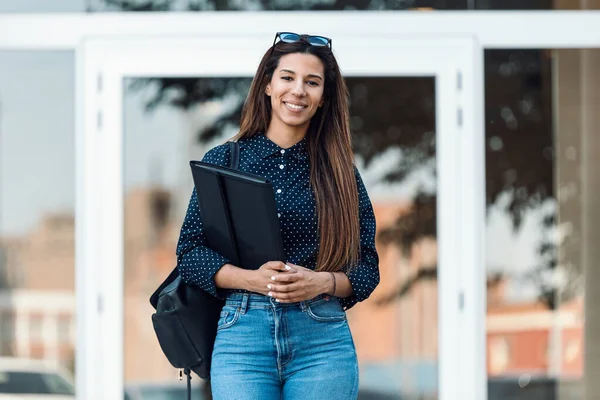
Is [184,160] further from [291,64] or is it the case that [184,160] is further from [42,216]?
[291,64]

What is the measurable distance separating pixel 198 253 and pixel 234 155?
27 centimetres

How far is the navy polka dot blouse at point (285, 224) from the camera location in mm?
2707

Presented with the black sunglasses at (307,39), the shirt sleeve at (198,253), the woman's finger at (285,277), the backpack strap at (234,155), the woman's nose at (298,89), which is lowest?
the woman's finger at (285,277)

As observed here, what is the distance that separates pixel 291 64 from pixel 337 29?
8.43ft

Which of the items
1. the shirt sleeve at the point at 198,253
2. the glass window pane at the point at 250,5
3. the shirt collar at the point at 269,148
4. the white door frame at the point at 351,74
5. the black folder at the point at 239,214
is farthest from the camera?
the glass window pane at the point at 250,5

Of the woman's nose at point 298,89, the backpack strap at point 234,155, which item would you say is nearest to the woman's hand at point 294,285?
the backpack strap at point 234,155

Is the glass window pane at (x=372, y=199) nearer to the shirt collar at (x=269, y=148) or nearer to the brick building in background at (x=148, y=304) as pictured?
the brick building in background at (x=148, y=304)

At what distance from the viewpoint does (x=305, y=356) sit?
8.79 feet

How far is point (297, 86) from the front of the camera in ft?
8.95

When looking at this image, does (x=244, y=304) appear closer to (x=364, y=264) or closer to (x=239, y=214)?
(x=239, y=214)

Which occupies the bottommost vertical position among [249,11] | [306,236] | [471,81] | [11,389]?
[11,389]

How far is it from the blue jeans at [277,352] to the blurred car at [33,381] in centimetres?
279

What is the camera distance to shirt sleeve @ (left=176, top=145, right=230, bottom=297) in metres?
2.68

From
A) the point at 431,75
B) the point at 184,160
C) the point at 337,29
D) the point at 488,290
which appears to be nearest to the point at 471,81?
the point at 431,75
